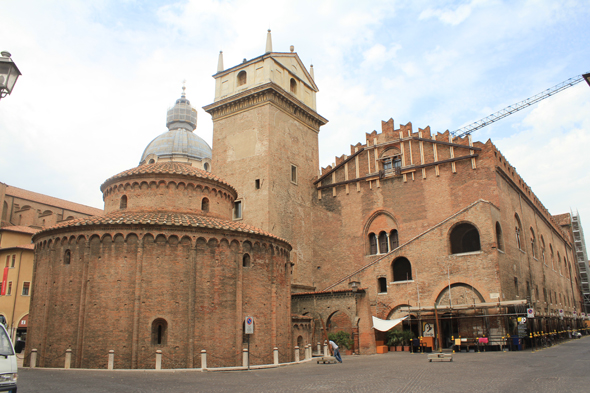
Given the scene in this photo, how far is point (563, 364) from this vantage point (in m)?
18.6

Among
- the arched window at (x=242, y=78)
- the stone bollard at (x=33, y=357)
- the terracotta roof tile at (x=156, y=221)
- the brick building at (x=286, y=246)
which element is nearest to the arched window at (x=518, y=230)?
the brick building at (x=286, y=246)

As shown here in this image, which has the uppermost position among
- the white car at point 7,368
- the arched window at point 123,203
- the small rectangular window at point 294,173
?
the small rectangular window at point 294,173

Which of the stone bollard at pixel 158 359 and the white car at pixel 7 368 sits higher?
the white car at pixel 7 368

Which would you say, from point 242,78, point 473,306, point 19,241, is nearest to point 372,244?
point 473,306

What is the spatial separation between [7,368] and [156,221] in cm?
1091

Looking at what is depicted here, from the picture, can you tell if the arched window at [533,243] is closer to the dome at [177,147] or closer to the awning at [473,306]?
the awning at [473,306]

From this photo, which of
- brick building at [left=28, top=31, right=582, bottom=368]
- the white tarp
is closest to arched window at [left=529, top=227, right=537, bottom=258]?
brick building at [left=28, top=31, right=582, bottom=368]

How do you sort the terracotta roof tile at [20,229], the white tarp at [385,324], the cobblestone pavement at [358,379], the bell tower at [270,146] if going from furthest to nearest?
the terracotta roof tile at [20,229]
the bell tower at [270,146]
the white tarp at [385,324]
the cobblestone pavement at [358,379]

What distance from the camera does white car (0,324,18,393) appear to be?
9.66 metres

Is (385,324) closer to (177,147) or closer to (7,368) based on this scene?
(7,368)

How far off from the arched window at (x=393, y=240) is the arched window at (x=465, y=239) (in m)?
4.00

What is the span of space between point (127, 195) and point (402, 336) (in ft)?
58.1

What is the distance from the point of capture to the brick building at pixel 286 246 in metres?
20.0

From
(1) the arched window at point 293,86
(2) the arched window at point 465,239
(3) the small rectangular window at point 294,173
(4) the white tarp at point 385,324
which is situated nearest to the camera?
(4) the white tarp at point 385,324
